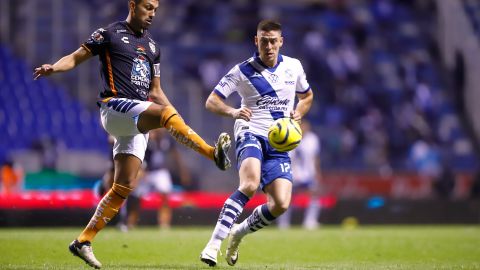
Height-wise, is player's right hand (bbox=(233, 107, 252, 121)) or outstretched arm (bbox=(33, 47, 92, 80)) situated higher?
outstretched arm (bbox=(33, 47, 92, 80))

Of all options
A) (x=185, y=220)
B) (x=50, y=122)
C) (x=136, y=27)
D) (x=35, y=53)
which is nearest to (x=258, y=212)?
(x=136, y=27)

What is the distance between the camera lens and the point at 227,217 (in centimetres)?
943

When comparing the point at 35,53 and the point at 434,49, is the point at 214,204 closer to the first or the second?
the point at 35,53

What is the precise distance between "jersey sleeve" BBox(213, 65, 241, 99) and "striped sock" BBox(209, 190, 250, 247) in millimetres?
1209

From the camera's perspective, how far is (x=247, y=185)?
9.60 meters

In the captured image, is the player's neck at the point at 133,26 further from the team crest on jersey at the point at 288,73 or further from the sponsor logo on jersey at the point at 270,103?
the team crest on jersey at the point at 288,73

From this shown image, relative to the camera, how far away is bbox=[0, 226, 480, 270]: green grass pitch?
1019 cm

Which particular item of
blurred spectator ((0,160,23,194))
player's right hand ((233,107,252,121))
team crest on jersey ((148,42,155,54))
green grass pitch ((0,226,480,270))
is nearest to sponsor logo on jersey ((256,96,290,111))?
player's right hand ((233,107,252,121))

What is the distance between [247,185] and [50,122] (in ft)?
45.3

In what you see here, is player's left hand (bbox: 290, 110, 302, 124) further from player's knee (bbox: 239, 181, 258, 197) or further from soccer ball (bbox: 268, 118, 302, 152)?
player's knee (bbox: 239, 181, 258, 197)

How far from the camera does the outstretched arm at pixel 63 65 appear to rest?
8.65 meters

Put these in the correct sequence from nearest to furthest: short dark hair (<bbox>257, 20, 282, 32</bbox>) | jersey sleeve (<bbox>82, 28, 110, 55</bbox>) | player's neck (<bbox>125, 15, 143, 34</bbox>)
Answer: jersey sleeve (<bbox>82, 28, 110, 55</bbox>) → player's neck (<bbox>125, 15, 143, 34</bbox>) → short dark hair (<bbox>257, 20, 282, 32</bbox>)

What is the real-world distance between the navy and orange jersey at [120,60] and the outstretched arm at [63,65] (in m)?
0.09

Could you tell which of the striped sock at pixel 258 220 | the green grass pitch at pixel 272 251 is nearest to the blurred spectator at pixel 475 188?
the green grass pitch at pixel 272 251
